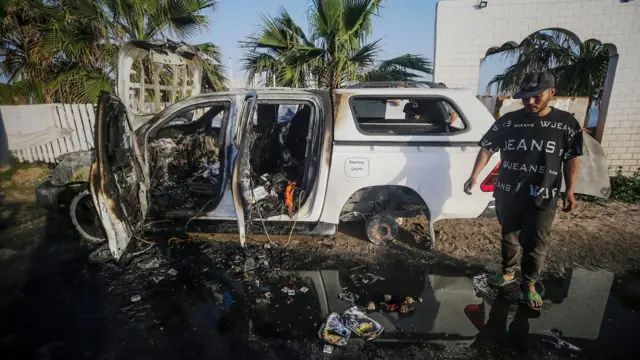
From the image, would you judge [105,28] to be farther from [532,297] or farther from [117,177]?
[532,297]

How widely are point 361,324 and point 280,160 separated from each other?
2305 millimetres

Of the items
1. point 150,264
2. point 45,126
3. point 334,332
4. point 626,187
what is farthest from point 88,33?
point 626,187

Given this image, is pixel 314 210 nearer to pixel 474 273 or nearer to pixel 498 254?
pixel 474 273

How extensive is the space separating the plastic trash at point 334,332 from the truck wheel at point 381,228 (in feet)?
4.41

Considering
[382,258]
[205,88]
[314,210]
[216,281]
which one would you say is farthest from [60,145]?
[382,258]

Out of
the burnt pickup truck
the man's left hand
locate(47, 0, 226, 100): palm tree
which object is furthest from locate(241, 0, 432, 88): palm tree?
the man's left hand

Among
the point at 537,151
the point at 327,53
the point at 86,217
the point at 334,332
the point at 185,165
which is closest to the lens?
the point at 334,332

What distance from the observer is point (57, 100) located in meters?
7.23

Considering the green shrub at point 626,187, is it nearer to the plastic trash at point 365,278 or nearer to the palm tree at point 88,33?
the plastic trash at point 365,278

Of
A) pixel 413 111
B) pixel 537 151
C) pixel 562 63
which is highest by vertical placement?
pixel 562 63

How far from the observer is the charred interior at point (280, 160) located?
327 centimetres

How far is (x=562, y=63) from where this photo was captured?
28.9 feet

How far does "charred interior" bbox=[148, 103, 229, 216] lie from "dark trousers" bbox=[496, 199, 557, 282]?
2.75 meters

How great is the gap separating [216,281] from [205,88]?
375cm
